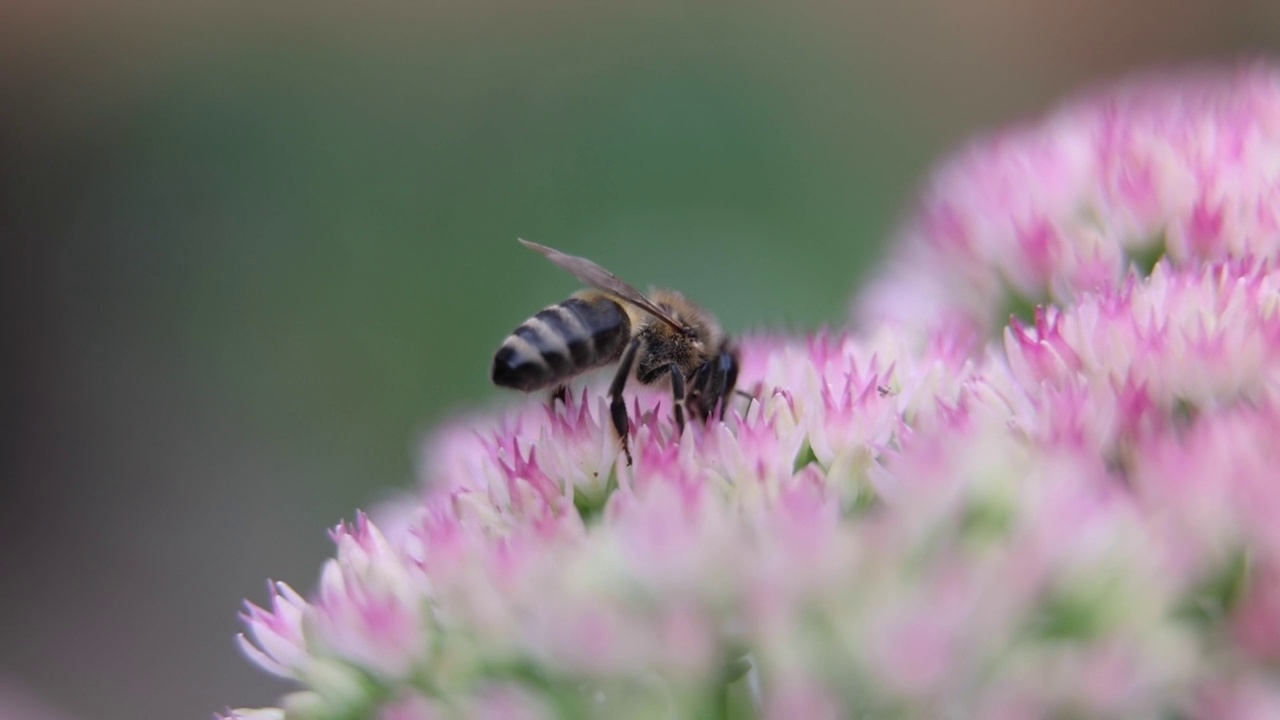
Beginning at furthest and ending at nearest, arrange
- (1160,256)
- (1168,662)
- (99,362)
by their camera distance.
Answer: (99,362) → (1160,256) → (1168,662)

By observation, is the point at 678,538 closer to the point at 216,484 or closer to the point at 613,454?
the point at 613,454

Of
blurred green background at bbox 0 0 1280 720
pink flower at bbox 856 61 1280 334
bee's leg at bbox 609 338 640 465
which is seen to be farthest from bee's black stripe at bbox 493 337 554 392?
blurred green background at bbox 0 0 1280 720

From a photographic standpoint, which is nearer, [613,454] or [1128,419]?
[1128,419]

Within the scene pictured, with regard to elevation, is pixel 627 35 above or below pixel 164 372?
above

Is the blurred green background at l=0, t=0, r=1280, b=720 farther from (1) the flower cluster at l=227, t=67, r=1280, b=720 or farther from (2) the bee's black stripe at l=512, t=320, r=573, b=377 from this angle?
(1) the flower cluster at l=227, t=67, r=1280, b=720

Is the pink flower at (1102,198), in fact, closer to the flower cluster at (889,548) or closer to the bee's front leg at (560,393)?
the flower cluster at (889,548)

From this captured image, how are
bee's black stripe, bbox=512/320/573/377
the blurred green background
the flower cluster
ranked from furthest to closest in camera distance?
1. the blurred green background
2. bee's black stripe, bbox=512/320/573/377
3. the flower cluster

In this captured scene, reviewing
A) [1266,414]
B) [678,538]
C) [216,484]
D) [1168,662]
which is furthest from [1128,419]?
[216,484]
